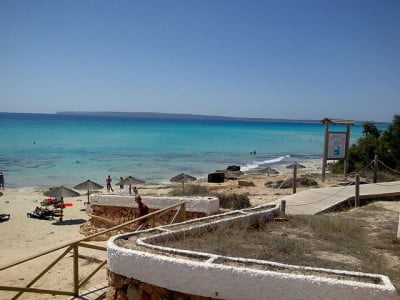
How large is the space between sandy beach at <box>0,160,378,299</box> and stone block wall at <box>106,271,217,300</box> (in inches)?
118

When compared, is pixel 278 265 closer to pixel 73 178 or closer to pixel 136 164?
pixel 73 178

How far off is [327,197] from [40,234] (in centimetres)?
1098

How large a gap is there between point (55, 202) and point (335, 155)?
14.1m

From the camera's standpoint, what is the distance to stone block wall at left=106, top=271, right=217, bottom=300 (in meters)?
5.42

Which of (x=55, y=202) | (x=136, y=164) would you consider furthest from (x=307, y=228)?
(x=136, y=164)

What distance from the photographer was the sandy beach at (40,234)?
9820 millimetres

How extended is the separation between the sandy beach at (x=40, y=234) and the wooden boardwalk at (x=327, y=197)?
1946 mm

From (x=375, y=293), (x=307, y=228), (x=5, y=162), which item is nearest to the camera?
(x=375, y=293)

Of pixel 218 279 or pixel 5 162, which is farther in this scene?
pixel 5 162

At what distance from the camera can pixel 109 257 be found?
236 inches

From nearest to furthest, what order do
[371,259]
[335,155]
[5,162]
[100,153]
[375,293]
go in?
[375,293] → [371,259] → [335,155] → [5,162] → [100,153]

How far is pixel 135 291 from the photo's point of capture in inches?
227

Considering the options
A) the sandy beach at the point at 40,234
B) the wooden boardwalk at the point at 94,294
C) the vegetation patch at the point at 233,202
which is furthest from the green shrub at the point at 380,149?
the wooden boardwalk at the point at 94,294

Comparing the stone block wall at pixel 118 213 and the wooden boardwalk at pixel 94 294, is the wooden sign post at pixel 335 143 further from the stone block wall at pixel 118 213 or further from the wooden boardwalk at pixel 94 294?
the wooden boardwalk at pixel 94 294
